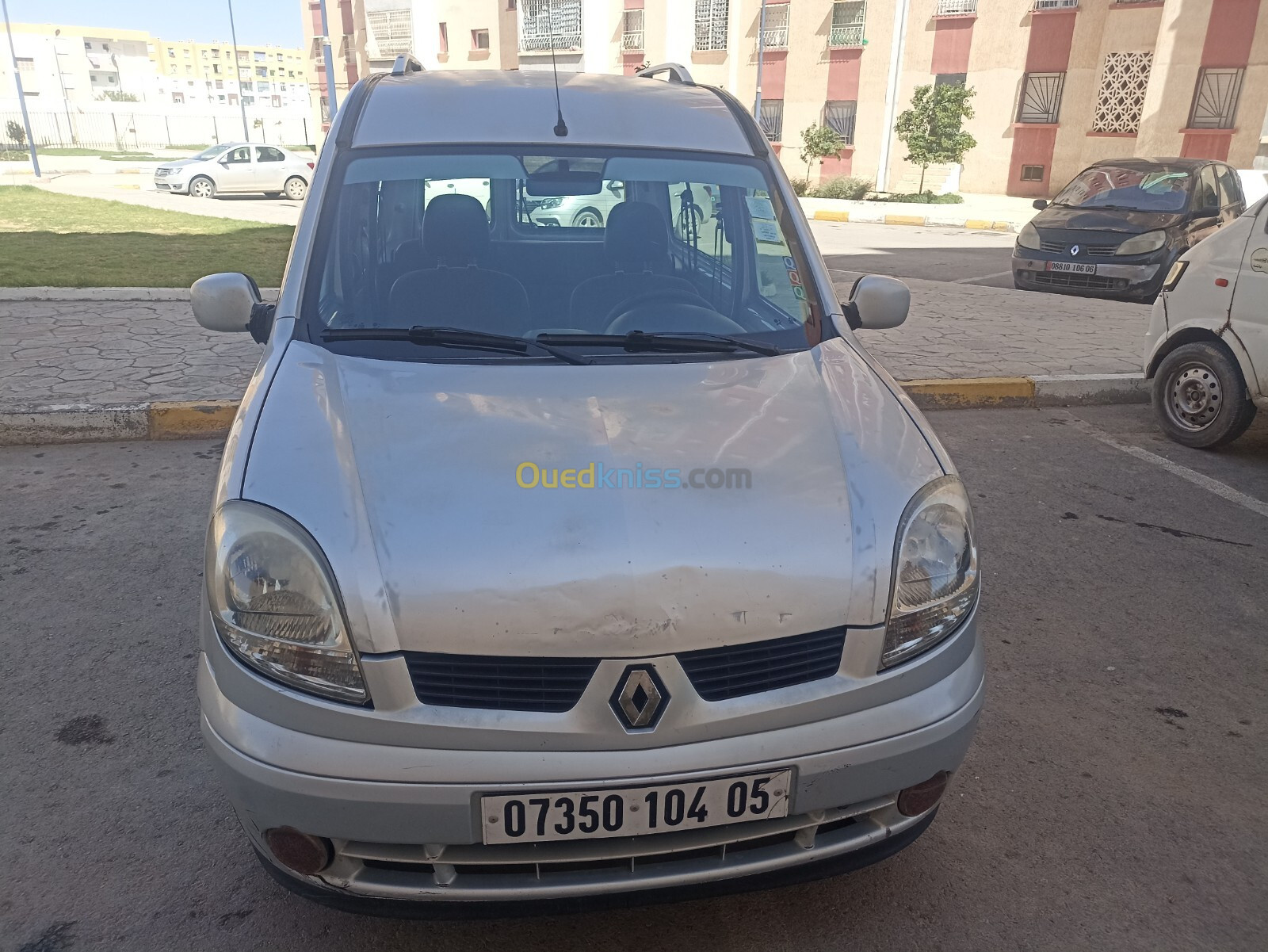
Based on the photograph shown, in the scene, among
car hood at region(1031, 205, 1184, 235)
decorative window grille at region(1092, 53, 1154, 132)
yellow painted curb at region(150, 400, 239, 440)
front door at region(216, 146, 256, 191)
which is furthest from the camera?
decorative window grille at region(1092, 53, 1154, 132)

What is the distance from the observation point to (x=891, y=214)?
72.3ft

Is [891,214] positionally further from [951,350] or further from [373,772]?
[373,772]

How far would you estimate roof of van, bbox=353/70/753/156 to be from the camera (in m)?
3.07

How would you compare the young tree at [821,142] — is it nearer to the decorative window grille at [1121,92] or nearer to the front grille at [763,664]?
the decorative window grille at [1121,92]

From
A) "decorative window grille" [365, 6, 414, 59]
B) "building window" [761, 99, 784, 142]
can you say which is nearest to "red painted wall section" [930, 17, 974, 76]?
"building window" [761, 99, 784, 142]

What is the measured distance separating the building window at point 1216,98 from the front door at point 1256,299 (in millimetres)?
22808

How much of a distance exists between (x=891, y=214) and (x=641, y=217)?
67.1 ft

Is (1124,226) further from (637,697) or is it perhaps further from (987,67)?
(987,67)

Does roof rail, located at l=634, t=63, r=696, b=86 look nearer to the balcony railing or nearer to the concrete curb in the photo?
the concrete curb

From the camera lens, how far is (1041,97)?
27.4 m

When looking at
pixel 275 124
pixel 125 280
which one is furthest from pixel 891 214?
pixel 275 124

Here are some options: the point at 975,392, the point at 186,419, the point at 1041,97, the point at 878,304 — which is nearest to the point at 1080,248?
the point at 975,392

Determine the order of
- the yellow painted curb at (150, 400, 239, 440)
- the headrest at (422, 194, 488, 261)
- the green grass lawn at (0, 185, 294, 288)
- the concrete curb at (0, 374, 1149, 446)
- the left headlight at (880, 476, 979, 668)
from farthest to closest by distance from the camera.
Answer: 1. the green grass lawn at (0, 185, 294, 288)
2. the yellow painted curb at (150, 400, 239, 440)
3. the concrete curb at (0, 374, 1149, 446)
4. the headrest at (422, 194, 488, 261)
5. the left headlight at (880, 476, 979, 668)

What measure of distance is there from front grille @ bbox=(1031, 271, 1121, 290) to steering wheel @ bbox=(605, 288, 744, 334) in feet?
31.3
